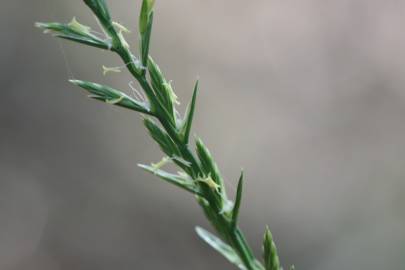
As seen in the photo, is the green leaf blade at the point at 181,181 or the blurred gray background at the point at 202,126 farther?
the blurred gray background at the point at 202,126

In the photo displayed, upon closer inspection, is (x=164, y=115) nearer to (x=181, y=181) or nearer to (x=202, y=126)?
(x=181, y=181)

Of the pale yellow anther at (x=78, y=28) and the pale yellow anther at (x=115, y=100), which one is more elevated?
the pale yellow anther at (x=78, y=28)

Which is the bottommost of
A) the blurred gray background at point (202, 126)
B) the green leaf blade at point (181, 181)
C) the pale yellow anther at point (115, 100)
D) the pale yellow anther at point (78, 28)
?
the blurred gray background at point (202, 126)

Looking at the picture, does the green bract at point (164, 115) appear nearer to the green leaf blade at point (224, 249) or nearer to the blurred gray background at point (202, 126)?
the green leaf blade at point (224, 249)

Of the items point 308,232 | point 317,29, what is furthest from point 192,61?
point 308,232

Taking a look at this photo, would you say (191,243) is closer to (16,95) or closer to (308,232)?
(308,232)

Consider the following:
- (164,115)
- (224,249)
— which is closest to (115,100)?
(164,115)

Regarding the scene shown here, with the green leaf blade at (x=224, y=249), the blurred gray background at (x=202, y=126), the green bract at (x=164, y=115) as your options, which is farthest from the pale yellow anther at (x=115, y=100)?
the blurred gray background at (x=202, y=126)
